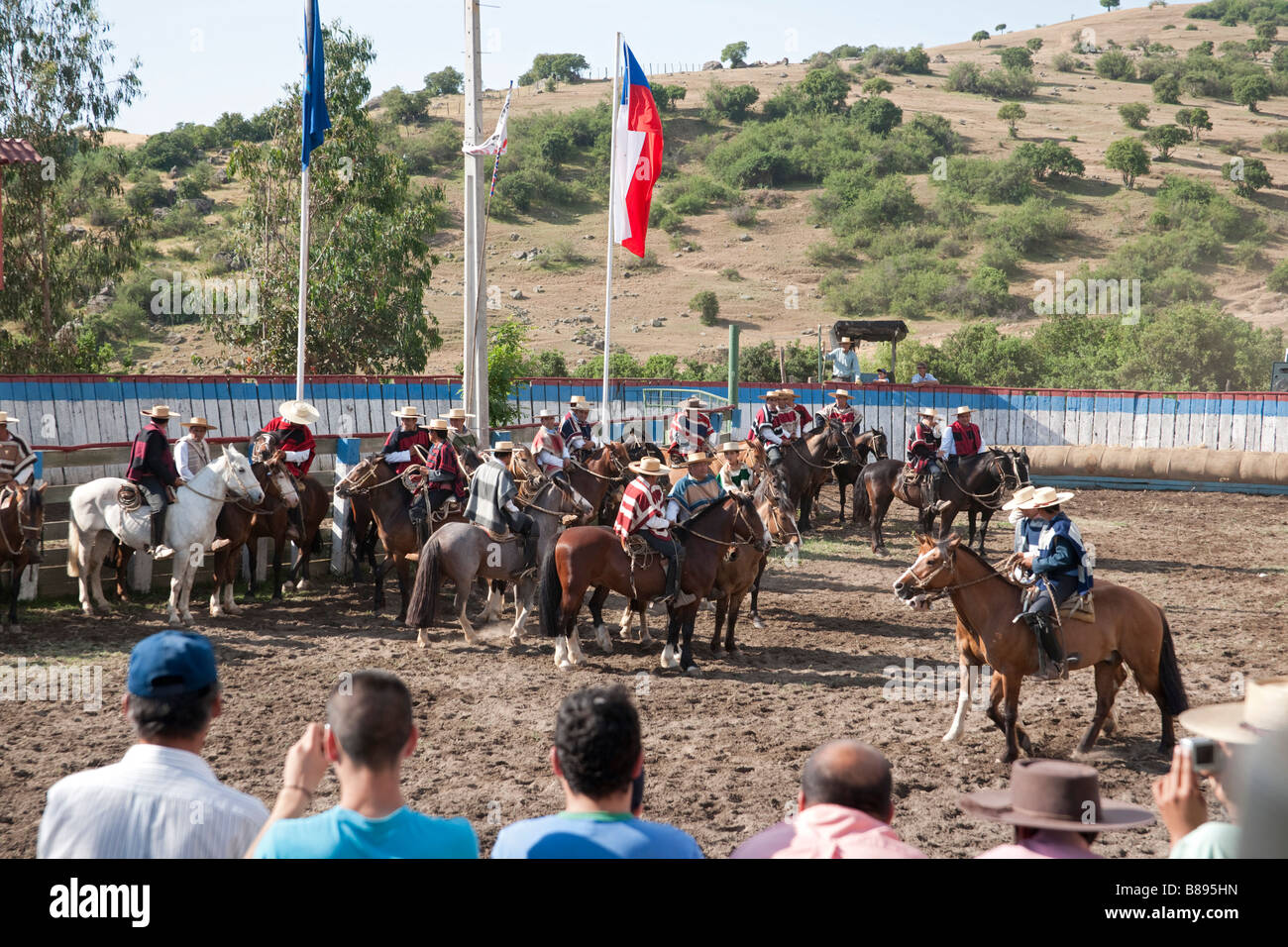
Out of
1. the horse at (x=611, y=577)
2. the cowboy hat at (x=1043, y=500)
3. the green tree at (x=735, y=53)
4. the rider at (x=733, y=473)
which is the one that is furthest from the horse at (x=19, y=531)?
the green tree at (x=735, y=53)

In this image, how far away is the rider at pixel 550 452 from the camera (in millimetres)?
14273

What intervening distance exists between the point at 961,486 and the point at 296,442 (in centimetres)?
1044

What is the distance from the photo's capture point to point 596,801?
3301 millimetres

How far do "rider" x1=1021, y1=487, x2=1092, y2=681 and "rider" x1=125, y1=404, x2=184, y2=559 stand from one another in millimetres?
9284

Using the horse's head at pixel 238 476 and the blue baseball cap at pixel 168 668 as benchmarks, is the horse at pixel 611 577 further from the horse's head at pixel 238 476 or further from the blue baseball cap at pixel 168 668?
the blue baseball cap at pixel 168 668

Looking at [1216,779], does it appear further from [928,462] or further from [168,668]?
[928,462]

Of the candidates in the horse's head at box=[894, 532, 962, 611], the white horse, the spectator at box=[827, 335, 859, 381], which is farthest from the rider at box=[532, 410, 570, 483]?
the spectator at box=[827, 335, 859, 381]

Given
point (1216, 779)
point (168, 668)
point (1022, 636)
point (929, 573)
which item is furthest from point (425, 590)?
point (1216, 779)

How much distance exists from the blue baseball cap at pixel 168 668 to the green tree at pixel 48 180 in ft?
88.0

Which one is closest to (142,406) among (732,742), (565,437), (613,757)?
(565,437)

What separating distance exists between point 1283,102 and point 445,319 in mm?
75262

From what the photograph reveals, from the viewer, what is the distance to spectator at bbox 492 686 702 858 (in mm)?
3158

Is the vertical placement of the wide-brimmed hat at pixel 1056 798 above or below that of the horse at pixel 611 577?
above

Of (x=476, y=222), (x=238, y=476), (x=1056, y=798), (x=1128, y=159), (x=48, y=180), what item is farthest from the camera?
(x=1128, y=159)
